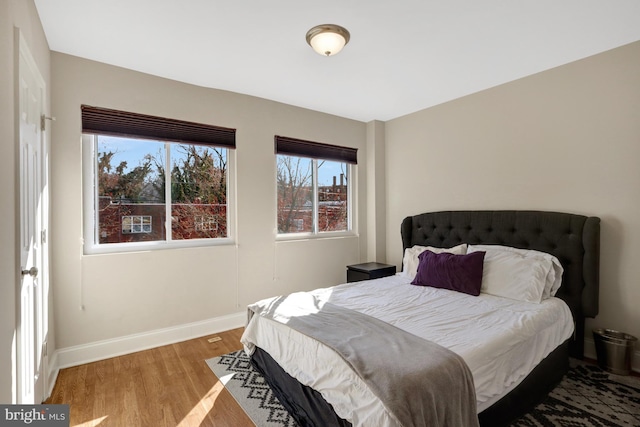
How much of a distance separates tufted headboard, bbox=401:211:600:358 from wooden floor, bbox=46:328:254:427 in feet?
8.56

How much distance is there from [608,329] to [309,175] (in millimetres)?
3195

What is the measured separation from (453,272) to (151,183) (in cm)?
286

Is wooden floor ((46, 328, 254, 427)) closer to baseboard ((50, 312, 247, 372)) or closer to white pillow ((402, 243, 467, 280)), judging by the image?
baseboard ((50, 312, 247, 372))

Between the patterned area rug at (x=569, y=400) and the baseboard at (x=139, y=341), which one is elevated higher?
the baseboard at (x=139, y=341)

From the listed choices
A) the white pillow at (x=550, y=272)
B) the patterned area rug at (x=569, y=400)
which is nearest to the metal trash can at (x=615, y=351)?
the patterned area rug at (x=569, y=400)

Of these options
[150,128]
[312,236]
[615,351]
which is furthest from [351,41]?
[615,351]

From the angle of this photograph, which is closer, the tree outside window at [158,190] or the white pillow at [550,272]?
the white pillow at [550,272]

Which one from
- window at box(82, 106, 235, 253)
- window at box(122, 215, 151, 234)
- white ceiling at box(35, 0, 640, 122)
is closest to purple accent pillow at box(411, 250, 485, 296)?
white ceiling at box(35, 0, 640, 122)

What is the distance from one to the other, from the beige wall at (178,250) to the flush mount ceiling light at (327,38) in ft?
4.60

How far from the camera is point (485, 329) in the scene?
6.00 ft

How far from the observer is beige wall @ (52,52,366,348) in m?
2.50

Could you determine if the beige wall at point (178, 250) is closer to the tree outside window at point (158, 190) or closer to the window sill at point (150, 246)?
the window sill at point (150, 246)

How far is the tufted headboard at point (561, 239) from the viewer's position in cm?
245

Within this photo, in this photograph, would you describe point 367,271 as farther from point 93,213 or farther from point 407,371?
point 93,213
